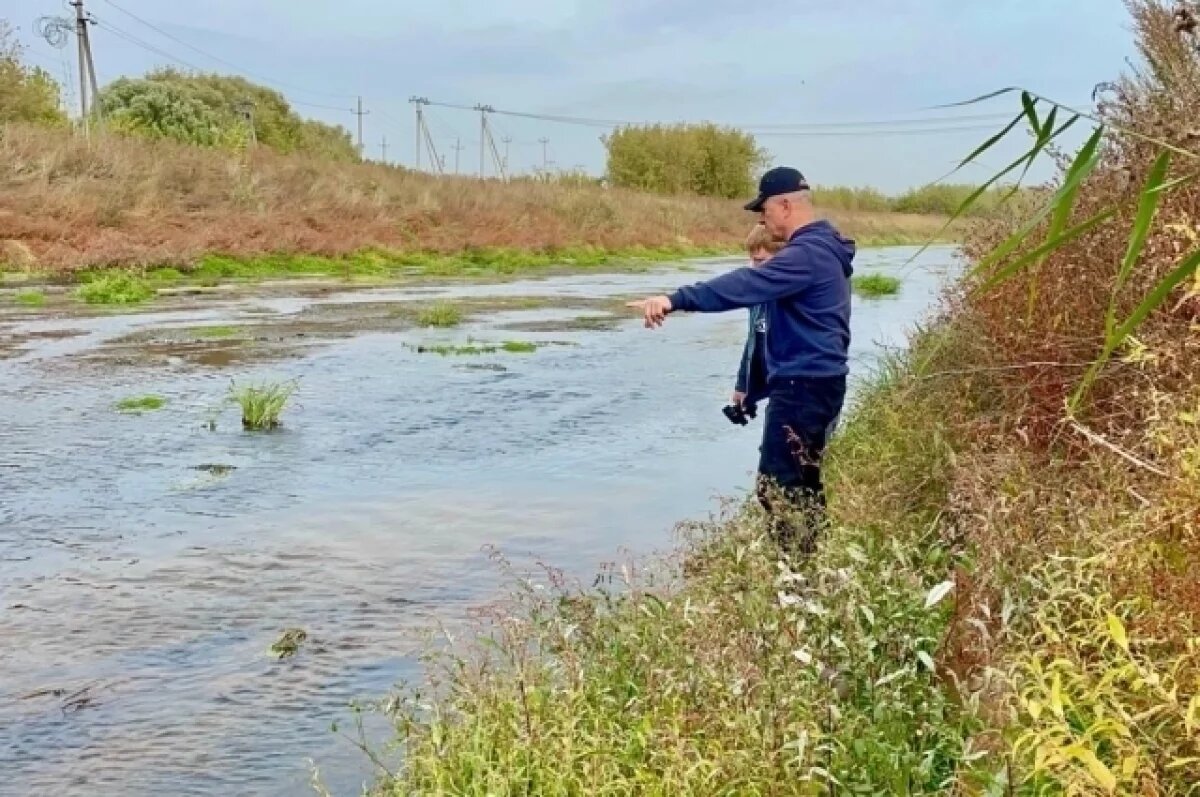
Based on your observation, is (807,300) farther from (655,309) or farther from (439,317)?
(439,317)

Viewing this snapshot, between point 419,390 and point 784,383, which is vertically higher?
point 784,383

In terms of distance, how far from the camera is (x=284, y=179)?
4178 cm

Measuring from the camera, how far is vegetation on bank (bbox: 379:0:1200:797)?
122 inches

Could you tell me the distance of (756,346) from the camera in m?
6.68

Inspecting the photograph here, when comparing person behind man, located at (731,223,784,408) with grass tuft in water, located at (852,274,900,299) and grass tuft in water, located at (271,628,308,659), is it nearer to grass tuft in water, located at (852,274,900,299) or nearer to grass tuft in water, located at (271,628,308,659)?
grass tuft in water, located at (271,628,308,659)

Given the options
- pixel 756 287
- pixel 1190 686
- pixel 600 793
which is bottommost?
pixel 600 793

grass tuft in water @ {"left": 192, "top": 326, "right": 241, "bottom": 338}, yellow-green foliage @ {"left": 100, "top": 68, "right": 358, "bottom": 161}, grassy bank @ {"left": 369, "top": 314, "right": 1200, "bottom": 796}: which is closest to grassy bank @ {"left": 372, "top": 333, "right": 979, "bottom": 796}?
grassy bank @ {"left": 369, "top": 314, "right": 1200, "bottom": 796}

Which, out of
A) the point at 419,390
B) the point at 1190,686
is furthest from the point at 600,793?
the point at 419,390

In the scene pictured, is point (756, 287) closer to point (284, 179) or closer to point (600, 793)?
point (600, 793)

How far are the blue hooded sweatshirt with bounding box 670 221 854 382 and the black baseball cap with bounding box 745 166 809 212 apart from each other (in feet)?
0.68

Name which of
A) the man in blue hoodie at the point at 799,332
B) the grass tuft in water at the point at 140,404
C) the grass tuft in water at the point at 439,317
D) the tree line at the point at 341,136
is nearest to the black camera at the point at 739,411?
the man in blue hoodie at the point at 799,332

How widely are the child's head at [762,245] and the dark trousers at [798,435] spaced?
0.72 meters

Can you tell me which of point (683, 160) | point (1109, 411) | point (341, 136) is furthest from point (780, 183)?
point (341, 136)

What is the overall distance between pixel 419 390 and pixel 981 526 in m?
10.6
